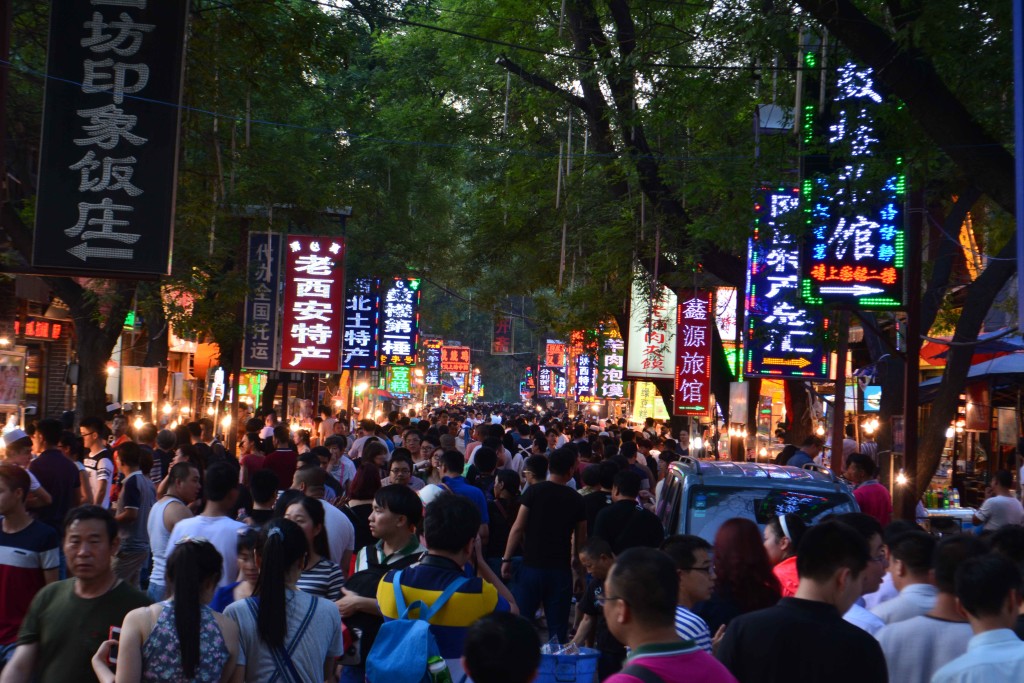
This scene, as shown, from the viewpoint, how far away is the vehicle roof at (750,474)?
29.5 ft

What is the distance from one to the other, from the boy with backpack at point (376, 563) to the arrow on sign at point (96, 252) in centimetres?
506

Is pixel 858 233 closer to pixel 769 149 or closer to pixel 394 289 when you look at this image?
pixel 769 149

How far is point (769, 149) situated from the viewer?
13234mm

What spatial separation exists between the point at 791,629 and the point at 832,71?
8627 millimetres

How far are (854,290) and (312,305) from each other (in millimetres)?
11324

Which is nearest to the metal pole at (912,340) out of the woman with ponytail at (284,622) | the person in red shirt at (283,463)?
the person in red shirt at (283,463)

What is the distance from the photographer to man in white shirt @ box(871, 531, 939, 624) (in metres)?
5.70

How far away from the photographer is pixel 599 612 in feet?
28.3

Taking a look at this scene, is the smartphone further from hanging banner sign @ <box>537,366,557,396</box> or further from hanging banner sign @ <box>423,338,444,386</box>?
hanging banner sign @ <box>537,366,557,396</box>

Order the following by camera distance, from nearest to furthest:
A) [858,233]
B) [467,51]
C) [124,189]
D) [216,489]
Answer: [216,489] → [124,189] → [858,233] → [467,51]

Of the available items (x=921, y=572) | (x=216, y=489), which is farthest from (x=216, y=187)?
(x=921, y=572)

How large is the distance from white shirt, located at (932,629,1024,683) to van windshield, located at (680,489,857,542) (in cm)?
408

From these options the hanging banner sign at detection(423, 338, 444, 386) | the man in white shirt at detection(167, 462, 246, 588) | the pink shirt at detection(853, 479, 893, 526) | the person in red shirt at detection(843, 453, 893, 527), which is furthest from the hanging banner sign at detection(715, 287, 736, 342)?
the hanging banner sign at detection(423, 338, 444, 386)

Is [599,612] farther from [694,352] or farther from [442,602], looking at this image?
[694,352]
